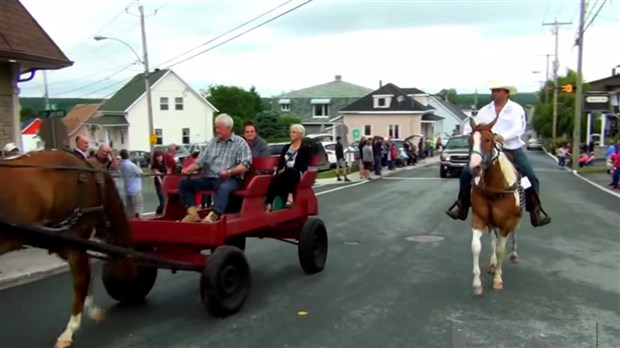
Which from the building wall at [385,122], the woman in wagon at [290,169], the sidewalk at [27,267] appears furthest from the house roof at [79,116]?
the woman in wagon at [290,169]

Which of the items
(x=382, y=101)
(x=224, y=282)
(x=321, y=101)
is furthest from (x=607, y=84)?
(x=224, y=282)

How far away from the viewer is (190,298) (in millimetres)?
7523

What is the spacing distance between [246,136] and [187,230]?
2.71 m

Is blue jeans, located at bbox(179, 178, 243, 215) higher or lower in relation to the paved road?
higher

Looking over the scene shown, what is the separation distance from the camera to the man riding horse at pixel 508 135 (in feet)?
26.5

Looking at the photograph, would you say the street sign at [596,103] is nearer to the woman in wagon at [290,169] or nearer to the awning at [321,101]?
the woman in wagon at [290,169]

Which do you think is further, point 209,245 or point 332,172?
point 332,172

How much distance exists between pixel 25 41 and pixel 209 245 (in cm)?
810

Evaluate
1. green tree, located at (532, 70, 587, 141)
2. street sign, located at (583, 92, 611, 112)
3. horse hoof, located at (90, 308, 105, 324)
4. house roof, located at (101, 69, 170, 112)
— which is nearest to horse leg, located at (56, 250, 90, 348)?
horse hoof, located at (90, 308, 105, 324)

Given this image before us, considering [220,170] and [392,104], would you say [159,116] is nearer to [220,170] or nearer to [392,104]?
[392,104]

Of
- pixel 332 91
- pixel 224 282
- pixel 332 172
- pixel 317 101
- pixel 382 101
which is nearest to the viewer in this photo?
pixel 224 282

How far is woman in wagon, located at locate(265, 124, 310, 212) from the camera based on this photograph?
823 centimetres

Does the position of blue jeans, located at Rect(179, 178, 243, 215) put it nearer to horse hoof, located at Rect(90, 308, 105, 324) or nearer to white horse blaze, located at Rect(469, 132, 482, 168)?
horse hoof, located at Rect(90, 308, 105, 324)

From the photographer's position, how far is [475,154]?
23.3 feet
